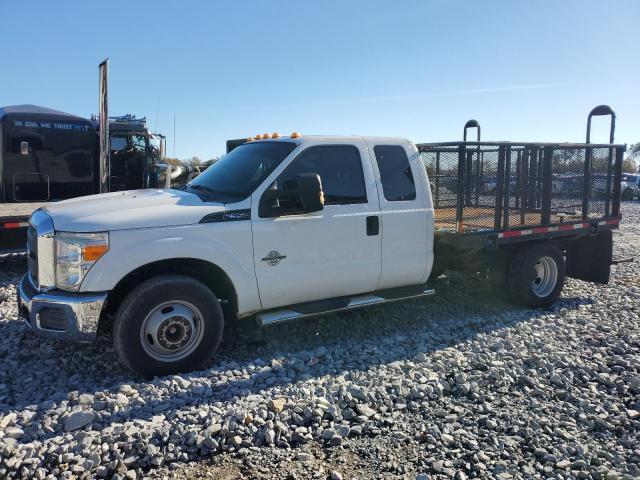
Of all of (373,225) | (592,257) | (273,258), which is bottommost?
(592,257)

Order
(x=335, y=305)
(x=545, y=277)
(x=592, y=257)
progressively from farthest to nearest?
(x=592, y=257) → (x=545, y=277) → (x=335, y=305)

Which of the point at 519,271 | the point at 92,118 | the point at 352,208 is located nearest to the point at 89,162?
the point at 92,118

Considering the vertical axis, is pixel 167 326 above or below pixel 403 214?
below

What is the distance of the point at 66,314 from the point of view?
4293 mm

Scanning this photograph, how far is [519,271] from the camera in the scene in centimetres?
687

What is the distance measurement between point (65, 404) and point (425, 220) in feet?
12.3

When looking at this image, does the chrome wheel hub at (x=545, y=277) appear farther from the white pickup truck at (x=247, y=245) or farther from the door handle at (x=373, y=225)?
the door handle at (x=373, y=225)

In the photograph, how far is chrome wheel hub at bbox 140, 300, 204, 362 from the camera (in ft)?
14.9

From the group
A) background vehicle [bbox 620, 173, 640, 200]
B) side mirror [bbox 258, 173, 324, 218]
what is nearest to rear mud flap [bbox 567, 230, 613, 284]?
side mirror [bbox 258, 173, 324, 218]

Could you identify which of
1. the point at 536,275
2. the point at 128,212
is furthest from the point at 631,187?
the point at 128,212

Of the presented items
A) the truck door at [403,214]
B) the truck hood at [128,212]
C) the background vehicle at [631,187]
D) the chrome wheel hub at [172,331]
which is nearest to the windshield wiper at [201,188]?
the truck hood at [128,212]

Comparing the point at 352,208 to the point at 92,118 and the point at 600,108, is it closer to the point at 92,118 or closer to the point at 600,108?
the point at 600,108

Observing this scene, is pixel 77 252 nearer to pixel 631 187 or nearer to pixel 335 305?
pixel 335 305

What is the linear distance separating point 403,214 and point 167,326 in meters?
2.59
